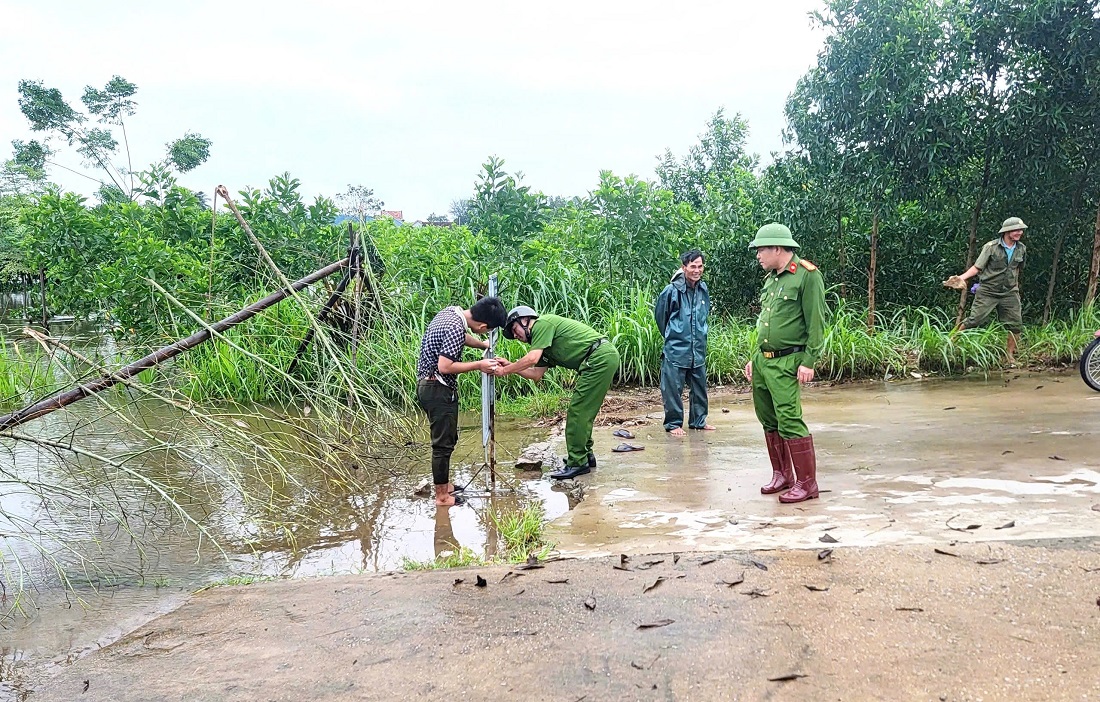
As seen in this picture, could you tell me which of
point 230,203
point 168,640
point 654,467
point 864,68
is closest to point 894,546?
point 654,467

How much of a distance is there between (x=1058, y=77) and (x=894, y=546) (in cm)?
800

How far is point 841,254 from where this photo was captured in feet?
37.3

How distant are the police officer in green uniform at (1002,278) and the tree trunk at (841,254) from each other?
1.93m

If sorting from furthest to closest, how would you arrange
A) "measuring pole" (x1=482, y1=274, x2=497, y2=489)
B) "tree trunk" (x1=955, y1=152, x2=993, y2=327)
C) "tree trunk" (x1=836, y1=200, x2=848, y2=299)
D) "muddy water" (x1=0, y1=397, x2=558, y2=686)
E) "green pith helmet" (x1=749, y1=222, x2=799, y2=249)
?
"tree trunk" (x1=836, y1=200, x2=848, y2=299)
"tree trunk" (x1=955, y1=152, x2=993, y2=327)
"measuring pole" (x1=482, y1=274, x2=497, y2=489)
"green pith helmet" (x1=749, y1=222, x2=799, y2=249)
"muddy water" (x1=0, y1=397, x2=558, y2=686)

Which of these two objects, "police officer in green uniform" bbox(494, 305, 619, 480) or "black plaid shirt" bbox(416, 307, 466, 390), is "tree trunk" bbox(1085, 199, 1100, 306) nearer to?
"police officer in green uniform" bbox(494, 305, 619, 480)

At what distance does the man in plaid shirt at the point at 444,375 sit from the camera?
5496mm

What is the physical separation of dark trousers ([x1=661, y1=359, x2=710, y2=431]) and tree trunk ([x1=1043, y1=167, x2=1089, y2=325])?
20.3ft

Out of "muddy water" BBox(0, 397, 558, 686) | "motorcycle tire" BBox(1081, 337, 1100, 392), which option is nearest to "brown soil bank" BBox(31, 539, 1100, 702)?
"muddy water" BBox(0, 397, 558, 686)

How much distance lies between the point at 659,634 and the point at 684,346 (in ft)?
13.9

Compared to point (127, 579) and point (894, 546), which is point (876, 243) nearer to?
point (894, 546)

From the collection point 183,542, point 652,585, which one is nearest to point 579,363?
point 652,585

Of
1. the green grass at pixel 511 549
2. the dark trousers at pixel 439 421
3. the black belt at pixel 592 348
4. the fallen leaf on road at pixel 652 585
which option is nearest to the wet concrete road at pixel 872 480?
the green grass at pixel 511 549

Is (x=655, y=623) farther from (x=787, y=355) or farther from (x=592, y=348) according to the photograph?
(x=592, y=348)

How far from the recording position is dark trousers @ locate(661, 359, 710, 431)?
7.14 meters
